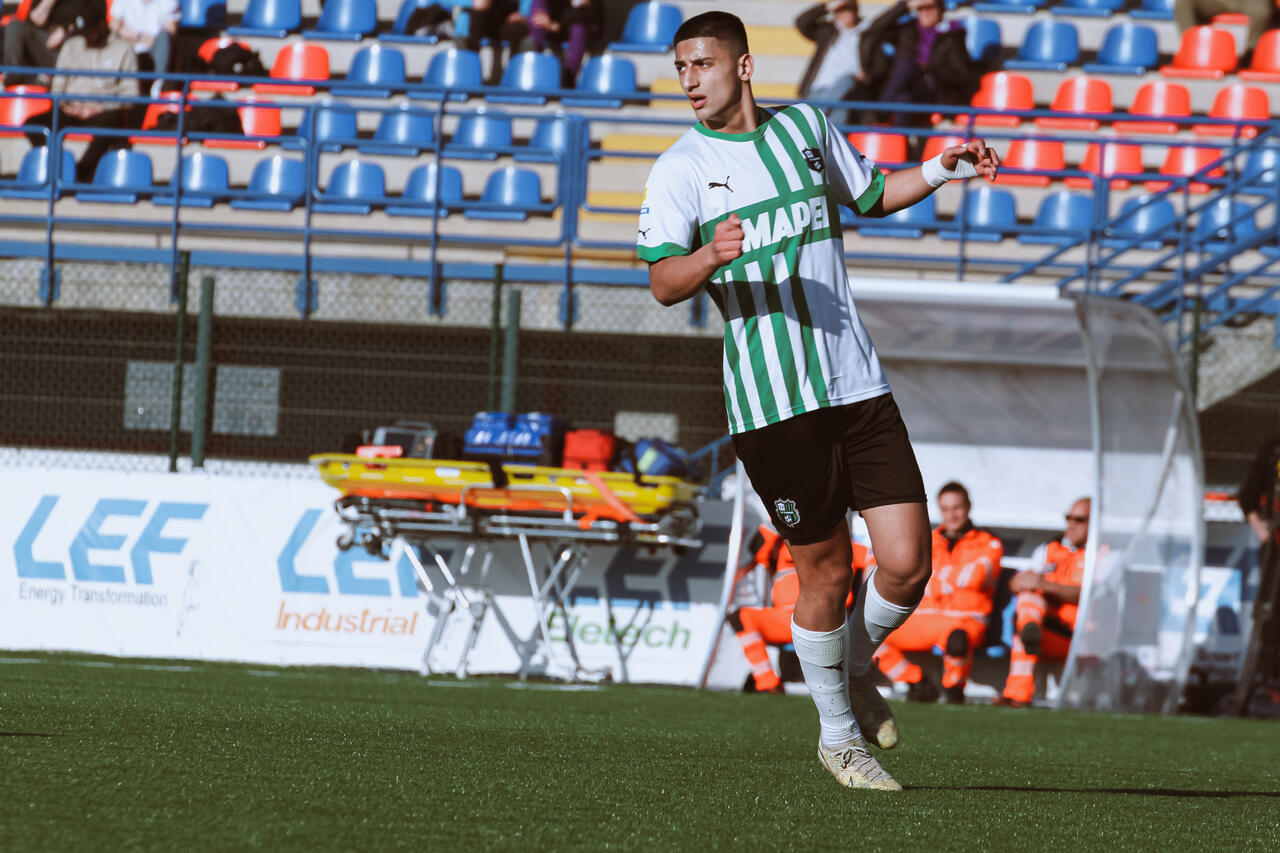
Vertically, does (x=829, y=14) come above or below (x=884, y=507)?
above

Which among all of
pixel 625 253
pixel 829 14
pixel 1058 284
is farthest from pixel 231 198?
pixel 1058 284

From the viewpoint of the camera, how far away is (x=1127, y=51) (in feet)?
50.0

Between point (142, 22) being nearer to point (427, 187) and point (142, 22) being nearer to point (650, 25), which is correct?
point (427, 187)

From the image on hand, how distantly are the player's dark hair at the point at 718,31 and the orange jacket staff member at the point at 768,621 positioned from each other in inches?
217

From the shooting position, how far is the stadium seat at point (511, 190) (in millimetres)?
13203

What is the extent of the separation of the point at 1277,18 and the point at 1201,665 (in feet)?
27.5

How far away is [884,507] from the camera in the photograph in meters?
4.07

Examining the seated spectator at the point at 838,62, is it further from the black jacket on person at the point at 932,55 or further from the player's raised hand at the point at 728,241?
the player's raised hand at the point at 728,241

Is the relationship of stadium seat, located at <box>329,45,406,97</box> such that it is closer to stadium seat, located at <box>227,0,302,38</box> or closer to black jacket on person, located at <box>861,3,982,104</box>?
stadium seat, located at <box>227,0,302,38</box>

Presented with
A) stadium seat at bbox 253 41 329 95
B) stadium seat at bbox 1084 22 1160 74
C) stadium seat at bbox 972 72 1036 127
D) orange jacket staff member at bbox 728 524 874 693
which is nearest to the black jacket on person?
stadium seat at bbox 972 72 1036 127

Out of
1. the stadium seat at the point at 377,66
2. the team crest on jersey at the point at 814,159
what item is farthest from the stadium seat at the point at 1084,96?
the team crest on jersey at the point at 814,159

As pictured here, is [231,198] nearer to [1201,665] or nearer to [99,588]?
[99,588]

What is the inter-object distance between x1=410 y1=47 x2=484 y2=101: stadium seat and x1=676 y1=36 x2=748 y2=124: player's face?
34.7 ft

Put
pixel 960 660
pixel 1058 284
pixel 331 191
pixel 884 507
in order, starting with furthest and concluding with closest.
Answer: pixel 331 191 < pixel 1058 284 < pixel 960 660 < pixel 884 507
